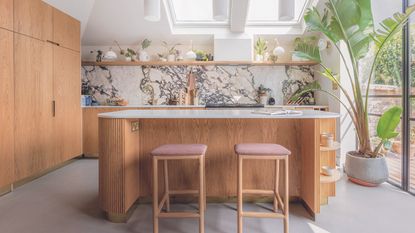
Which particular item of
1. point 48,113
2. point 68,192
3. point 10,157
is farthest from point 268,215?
point 48,113

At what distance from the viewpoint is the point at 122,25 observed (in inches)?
182

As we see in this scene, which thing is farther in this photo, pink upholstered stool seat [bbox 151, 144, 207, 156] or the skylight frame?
the skylight frame

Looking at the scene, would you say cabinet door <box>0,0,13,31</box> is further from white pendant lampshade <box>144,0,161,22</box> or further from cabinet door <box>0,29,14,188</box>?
white pendant lampshade <box>144,0,161,22</box>

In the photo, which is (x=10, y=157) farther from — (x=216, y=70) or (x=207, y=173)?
(x=216, y=70)

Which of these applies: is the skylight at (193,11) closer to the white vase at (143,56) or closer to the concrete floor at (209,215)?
the white vase at (143,56)

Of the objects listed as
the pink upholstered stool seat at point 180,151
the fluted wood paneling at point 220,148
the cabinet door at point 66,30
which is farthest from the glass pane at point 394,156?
the cabinet door at point 66,30

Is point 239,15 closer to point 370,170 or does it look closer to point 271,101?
point 271,101

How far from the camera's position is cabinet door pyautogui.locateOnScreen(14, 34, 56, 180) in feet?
9.91

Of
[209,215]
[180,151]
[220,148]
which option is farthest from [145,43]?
[209,215]

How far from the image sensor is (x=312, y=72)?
502 cm

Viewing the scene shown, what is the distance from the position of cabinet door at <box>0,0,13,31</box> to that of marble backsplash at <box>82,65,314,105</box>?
2.21 meters

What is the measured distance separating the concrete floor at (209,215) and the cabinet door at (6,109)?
327mm

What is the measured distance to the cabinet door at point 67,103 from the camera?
376 centimetres

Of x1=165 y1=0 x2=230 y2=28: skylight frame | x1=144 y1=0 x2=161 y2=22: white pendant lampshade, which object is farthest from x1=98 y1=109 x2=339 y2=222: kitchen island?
x1=165 y1=0 x2=230 y2=28: skylight frame
